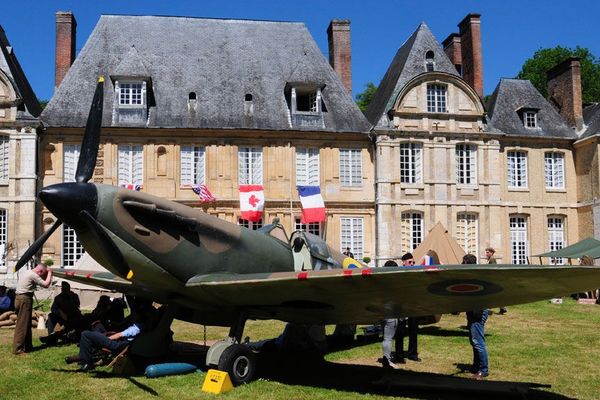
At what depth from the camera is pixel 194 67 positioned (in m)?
32.1

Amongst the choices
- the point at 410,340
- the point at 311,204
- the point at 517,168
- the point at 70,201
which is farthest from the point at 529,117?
the point at 70,201

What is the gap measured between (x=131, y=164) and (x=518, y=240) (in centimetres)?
2000

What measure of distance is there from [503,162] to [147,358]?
2614 cm

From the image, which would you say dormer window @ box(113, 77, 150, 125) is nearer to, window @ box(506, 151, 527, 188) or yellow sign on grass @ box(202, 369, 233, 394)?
window @ box(506, 151, 527, 188)

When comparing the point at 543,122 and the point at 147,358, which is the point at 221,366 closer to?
the point at 147,358

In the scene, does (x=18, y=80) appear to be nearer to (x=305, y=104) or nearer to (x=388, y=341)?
(x=305, y=104)

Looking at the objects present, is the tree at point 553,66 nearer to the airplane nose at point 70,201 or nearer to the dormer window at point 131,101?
the dormer window at point 131,101

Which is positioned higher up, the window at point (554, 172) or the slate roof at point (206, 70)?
the slate roof at point (206, 70)

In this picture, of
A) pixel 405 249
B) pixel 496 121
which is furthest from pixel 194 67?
pixel 496 121

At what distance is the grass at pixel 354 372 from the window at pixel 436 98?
669 inches

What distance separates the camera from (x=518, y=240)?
32719 mm

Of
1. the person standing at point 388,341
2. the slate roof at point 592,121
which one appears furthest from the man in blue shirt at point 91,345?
the slate roof at point 592,121

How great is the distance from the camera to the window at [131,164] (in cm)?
2909

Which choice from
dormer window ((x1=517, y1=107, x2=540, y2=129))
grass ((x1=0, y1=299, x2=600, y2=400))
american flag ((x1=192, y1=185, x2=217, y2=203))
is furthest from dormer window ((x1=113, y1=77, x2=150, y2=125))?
dormer window ((x1=517, y1=107, x2=540, y2=129))
